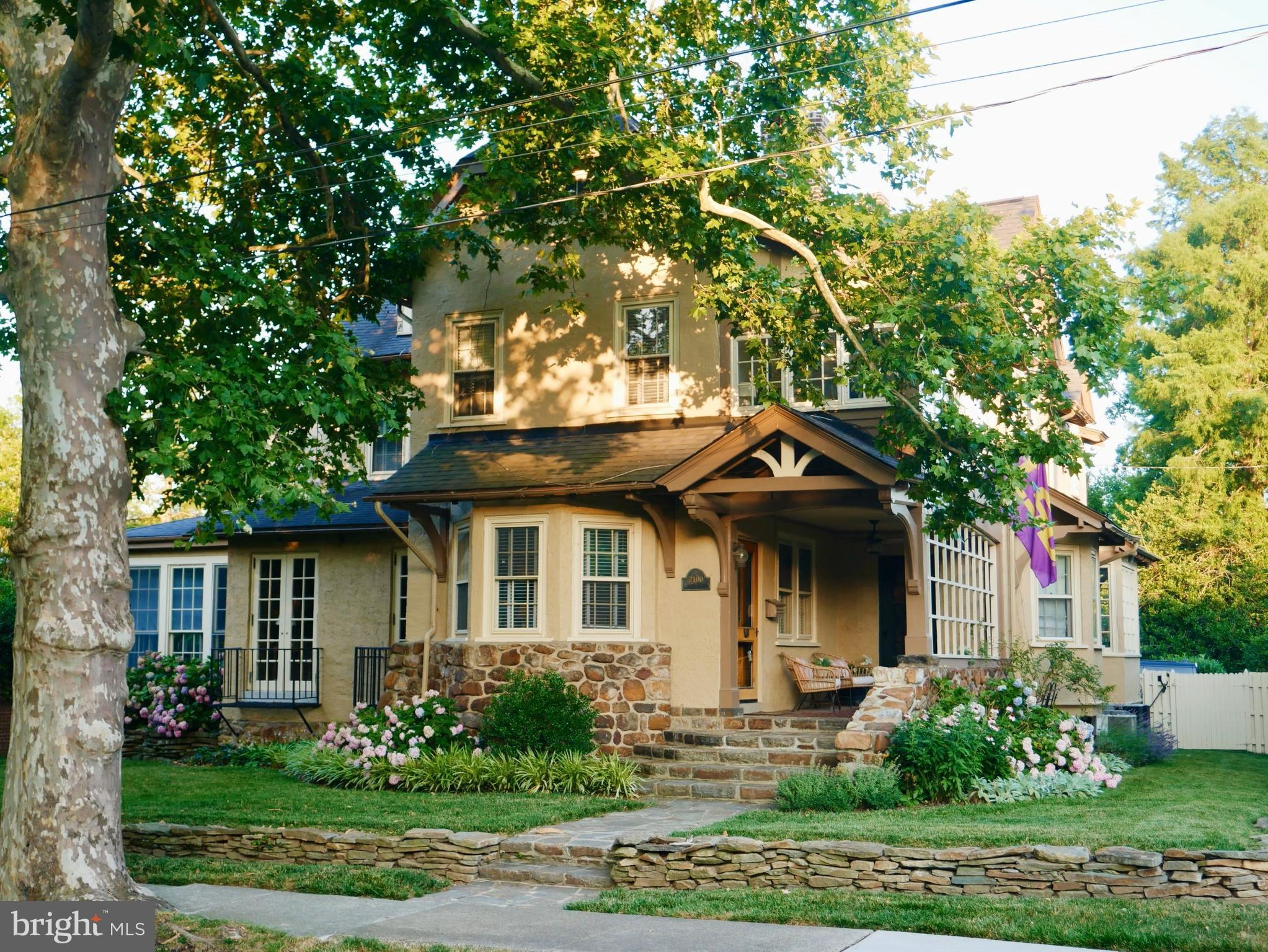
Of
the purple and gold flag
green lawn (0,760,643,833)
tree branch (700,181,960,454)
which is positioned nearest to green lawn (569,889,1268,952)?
green lawn (0,760,643,833)

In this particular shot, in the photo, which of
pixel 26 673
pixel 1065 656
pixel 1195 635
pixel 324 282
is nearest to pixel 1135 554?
pixel 1065 656

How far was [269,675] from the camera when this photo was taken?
19203 mm

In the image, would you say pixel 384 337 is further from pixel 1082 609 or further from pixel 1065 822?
pixel 1065 822

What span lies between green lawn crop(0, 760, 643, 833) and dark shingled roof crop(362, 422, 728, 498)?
3865 millimetres

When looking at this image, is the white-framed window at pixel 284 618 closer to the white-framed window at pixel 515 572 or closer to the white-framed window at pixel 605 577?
the white-framed window at pixel 515 572

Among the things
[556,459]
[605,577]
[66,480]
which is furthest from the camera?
[556,459]

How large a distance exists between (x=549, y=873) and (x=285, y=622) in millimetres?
10762

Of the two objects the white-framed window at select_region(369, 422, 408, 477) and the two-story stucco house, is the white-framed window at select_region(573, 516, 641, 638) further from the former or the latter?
the white-framed window at select_region(369, 422, 408, 477)

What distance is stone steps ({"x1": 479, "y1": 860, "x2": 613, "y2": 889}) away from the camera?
955cm

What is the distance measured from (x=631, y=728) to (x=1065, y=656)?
23.8 feet

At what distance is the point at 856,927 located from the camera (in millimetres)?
7754

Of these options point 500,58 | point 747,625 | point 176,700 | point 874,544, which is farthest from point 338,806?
point 874,544

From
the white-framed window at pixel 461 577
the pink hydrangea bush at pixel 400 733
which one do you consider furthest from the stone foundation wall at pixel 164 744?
the white-framed window at pixel 461 577

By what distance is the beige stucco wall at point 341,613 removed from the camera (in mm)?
18641
